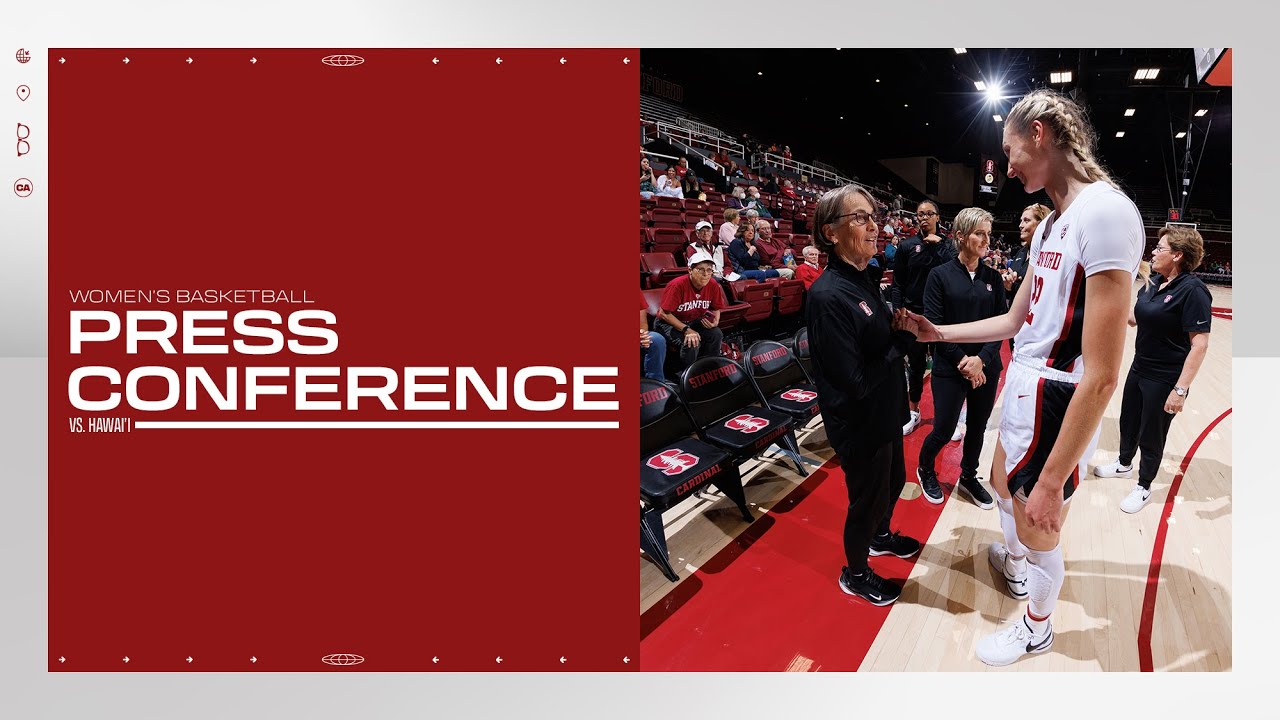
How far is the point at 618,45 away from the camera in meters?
2.51

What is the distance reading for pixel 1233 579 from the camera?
2.30m

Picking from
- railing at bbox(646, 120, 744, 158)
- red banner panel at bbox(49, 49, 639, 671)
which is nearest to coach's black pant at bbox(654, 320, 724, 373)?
red banner panel at bbox(49, 49, 639, 671)

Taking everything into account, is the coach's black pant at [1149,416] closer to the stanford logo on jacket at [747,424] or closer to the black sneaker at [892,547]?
the black sneaker at [892,547]

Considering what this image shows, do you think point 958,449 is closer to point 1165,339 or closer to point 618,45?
point 1165,339

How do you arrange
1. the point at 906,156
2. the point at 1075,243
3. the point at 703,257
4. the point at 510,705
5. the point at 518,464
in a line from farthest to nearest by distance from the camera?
the point at 906,156 < the point at 703,257 < the point at 518,464 < the point at 510,705 < the point at 1075,243

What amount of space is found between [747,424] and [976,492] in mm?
1167

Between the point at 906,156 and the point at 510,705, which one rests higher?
the point at 906,156

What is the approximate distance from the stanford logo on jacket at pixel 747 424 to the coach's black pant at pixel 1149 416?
69.4 inches

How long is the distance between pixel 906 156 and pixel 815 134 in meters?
1.51

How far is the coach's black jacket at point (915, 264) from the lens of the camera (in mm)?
→ 3494

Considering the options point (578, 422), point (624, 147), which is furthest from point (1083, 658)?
point (624, 147)

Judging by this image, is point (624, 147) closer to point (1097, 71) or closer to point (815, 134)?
point (1097, 71)

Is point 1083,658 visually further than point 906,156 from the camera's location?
No

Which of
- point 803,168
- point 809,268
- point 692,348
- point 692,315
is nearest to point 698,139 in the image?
point 803,168
